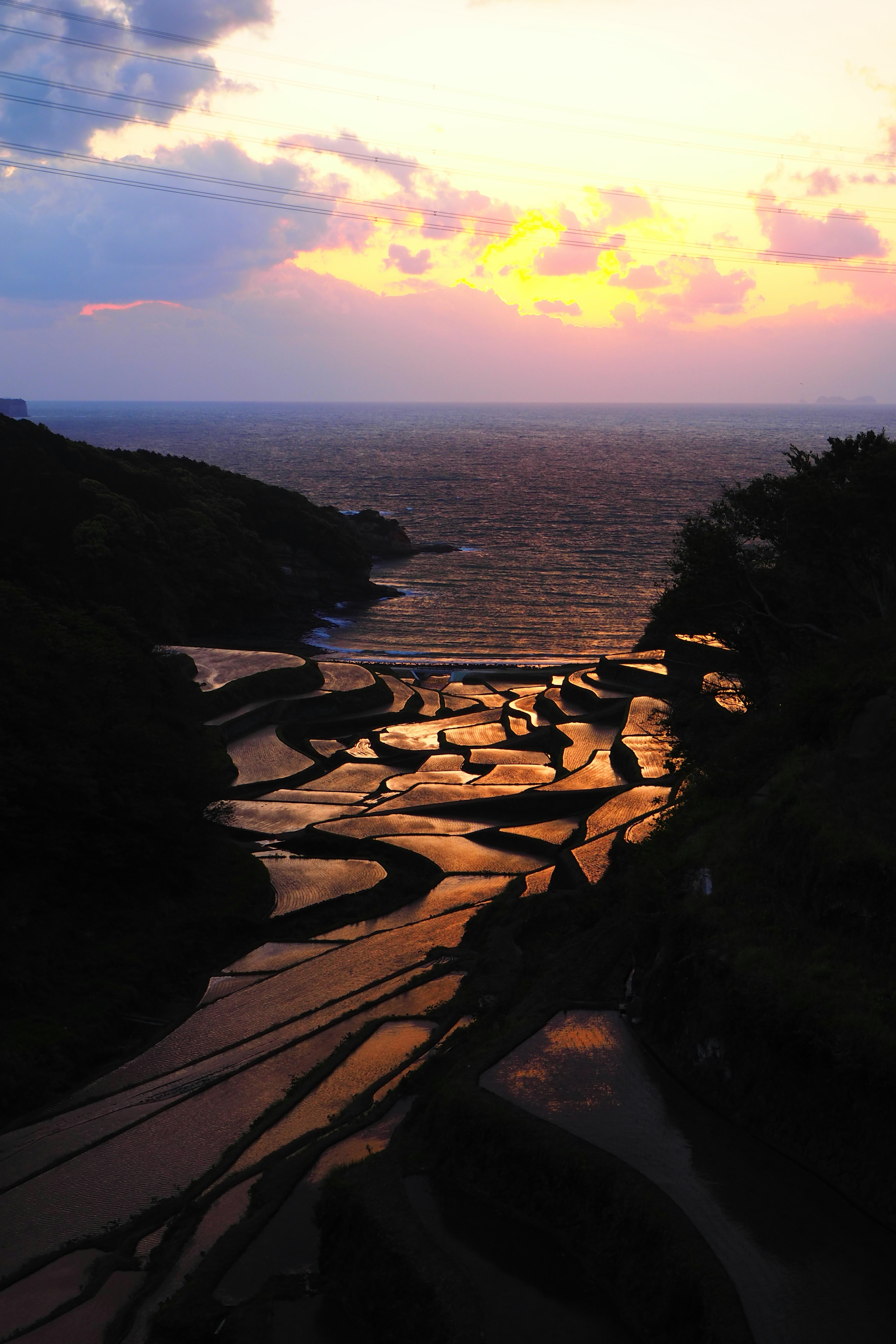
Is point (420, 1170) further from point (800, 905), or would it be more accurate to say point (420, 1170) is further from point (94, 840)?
point (94, 840)

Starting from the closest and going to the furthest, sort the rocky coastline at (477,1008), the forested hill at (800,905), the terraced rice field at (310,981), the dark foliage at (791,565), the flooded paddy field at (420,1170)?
the flooded paddy field at (420,1170) → the rocky coastline at (477,1008) → the forested hill at (800,905) → the terraced rice field at (310,981) → the dark foliage at (791,565)

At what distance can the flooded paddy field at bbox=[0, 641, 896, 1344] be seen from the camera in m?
8.52

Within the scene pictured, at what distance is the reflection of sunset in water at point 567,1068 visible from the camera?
35.9 feet

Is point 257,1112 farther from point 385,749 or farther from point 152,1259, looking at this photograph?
point 385,749

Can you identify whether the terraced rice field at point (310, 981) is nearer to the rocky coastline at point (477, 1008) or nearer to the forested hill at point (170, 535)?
the rocky coastline at point (477, 1008)

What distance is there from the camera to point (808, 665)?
68.5ft

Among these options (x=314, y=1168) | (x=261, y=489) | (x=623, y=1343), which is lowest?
(x=314, y=1168)

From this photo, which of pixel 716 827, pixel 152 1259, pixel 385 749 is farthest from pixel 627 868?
pixel 385 749

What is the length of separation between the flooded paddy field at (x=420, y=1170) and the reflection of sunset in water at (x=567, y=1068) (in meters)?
0.04

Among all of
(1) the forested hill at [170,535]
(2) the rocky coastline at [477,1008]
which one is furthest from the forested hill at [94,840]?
(1) the forested hill at [170,535]

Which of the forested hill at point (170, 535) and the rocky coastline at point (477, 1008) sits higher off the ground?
the forested hill at point (170, 535)

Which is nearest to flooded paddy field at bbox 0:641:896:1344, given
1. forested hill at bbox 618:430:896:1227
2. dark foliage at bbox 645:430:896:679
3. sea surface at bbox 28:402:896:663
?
forested hill at bbox 618:430:896:1227

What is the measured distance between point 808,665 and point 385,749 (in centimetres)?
1704

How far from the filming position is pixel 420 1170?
10.5m
